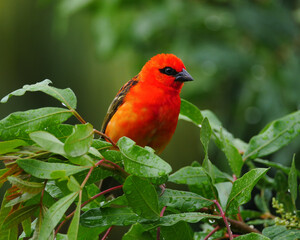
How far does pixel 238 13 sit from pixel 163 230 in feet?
10.9

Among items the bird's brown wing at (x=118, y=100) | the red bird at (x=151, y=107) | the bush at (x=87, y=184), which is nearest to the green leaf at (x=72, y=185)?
the bush at (x=87, y=184)

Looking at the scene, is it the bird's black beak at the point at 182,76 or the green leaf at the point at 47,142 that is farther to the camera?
the bird's black beak at the point at 182,76

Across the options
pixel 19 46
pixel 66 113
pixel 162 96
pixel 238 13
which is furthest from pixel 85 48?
pixel 66 113

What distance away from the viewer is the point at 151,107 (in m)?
2.17

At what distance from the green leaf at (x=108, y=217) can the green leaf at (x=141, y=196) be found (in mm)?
65

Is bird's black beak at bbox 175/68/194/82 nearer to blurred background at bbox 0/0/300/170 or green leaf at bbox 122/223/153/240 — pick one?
green leaf at bbox 122/223/153/240

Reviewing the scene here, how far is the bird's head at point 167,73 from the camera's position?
2.35m

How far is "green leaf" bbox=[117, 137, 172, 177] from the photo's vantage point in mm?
1163

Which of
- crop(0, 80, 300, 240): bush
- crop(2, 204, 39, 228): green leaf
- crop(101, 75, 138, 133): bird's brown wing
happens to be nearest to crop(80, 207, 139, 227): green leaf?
crop(0, 80, 300, 240): bush

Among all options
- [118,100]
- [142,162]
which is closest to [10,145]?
[142,162]

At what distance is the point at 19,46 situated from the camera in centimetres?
756

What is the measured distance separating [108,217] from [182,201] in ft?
0.63

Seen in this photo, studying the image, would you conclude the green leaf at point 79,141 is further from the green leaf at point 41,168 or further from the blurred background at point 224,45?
the blurred background at point 224,45

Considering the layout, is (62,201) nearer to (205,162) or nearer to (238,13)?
(205,162)
